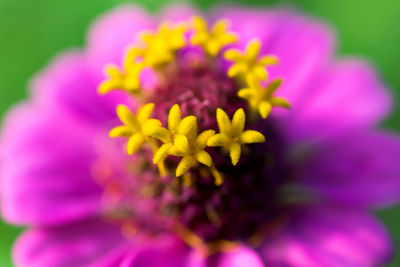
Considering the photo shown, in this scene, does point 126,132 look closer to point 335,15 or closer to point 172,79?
point 172,79

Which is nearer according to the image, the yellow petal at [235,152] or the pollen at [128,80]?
the yellow petal at [235,152]

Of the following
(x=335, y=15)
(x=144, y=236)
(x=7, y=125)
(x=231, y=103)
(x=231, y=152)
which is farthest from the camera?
(x=335, y=15)

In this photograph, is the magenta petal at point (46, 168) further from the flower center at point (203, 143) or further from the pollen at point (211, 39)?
the pollen at point (211, 39)

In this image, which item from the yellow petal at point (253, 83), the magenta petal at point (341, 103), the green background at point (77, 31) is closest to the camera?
the yellow petal at point (253, 83)

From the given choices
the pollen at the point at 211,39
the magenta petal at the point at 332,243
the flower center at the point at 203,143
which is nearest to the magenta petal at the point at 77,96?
the flower center at the point at 203,143

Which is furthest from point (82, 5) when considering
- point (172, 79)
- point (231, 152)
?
point (231, 152)

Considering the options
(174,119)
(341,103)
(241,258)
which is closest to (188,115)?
(174,119)

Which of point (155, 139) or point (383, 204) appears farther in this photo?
point (383, 204)

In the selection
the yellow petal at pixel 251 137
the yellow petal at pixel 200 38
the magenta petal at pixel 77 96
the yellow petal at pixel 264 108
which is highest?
the magenta petal at pixel 77 96

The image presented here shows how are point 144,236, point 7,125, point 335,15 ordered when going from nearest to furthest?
point 144,236 → point 7,125 → point 335,15
